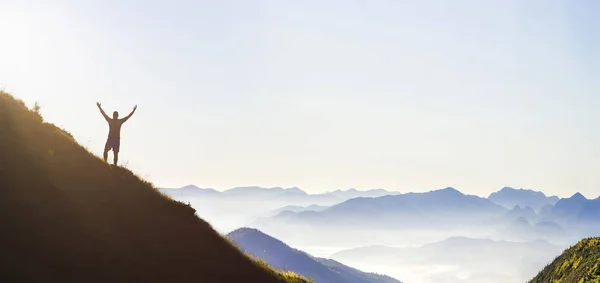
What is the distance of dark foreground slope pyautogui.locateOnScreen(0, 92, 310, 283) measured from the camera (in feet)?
54.4

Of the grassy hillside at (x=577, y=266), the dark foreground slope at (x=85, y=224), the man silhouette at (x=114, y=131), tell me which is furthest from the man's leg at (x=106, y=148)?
the grassy hillside at (x=577, y=266)

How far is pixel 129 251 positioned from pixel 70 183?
4.46 meters

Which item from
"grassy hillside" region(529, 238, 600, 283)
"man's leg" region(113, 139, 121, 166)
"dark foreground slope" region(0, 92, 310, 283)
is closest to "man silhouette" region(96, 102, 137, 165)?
"man's leg" region(113, 139, 121, 166)

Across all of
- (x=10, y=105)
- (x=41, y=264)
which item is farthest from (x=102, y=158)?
(x=41, y=264)

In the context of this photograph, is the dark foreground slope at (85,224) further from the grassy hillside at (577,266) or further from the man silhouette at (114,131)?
the grassy hillside at (577,266)

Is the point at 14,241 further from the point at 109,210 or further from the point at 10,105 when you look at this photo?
the point at 10,105

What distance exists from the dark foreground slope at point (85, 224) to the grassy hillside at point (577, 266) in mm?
46093

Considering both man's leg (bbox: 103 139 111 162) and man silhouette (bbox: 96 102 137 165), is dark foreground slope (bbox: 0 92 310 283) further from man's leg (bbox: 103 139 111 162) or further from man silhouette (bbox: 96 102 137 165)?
man silhouette (bbox: 96 102 137 165)

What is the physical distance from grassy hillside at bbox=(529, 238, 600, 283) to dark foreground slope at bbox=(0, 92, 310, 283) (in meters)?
46.1

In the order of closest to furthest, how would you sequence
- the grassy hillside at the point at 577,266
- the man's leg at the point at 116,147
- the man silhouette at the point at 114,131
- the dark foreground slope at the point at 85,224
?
the dark foreground slope at the point at 85,224 < the man silhouette at the point at 114,131 < the man's leg at the point at 116,147 < the grassy hillside at the point at 577,266

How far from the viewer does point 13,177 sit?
63.6ft

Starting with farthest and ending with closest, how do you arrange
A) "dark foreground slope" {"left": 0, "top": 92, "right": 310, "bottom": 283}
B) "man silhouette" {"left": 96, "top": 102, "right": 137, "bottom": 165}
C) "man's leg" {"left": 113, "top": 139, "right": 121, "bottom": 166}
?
→ "man's leg" {"left": 113, "top": 139, "right": 121, "bottom": 166}
"man silhouette" {"left": 96, "top": 102, "right": 137, "bottom": 165}
"dark foreground slope" {"left": 0, "top": 92, "right": 310, "bottom": 283}

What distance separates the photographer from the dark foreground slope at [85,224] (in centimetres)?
1658

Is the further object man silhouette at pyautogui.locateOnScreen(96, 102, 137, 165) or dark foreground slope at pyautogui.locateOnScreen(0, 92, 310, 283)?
man silhouette at pyautogui.locateOnScreen(96, 102, 137, 165)
